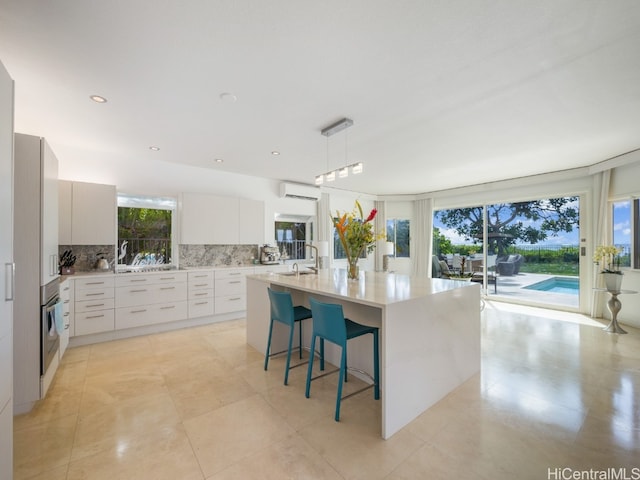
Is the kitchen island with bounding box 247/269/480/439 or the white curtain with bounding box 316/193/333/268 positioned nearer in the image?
the kitchen island with bounding box 247/269/480/439

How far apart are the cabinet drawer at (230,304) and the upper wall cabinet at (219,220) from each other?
97 cm

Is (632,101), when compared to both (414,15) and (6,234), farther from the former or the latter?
(6,234)

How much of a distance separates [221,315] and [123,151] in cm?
289

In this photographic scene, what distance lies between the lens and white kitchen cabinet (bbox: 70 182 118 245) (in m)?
3.69

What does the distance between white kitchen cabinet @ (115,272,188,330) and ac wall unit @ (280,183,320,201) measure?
255 cm

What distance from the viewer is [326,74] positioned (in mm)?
2172

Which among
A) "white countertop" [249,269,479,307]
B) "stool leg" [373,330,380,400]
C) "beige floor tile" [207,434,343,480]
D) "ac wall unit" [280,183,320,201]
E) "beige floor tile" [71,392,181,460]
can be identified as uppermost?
"ac wall unit" [280,183,320,201]

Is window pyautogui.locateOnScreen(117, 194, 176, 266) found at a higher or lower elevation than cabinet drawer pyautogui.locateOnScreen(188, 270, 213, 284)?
higher

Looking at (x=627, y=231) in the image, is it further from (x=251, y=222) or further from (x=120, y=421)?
(x=120, y=421)

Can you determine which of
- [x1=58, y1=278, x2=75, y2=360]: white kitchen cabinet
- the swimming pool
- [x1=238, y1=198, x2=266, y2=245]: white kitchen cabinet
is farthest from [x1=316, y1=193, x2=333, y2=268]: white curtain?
the swimming pool

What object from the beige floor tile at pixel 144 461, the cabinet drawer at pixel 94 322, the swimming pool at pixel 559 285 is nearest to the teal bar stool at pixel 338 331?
the beige floor tile at pixel 144 461

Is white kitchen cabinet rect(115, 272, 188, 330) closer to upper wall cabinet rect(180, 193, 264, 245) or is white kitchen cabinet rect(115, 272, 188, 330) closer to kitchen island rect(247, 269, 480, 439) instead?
upper wall cabinet rect(180, 193, 264, 245)

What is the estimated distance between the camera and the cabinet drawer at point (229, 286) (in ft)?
15.0

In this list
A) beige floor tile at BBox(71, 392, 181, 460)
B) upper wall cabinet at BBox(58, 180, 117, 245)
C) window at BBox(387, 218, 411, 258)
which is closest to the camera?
beige floor tile at BBox(71, 392, 181, 460)
